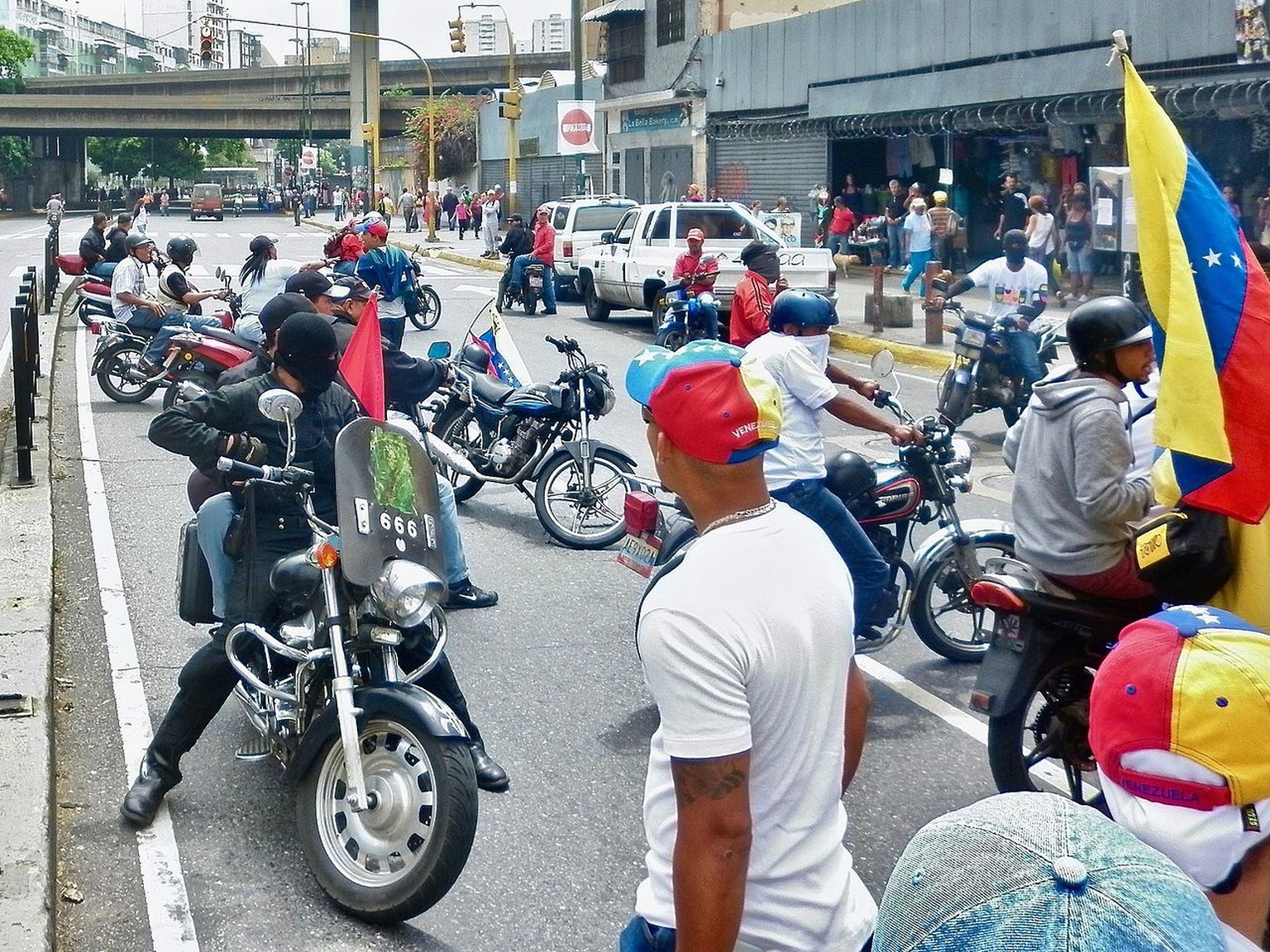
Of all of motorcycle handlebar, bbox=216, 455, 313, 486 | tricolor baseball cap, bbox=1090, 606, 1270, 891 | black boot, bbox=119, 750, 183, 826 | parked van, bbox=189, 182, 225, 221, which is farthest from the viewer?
parked van, bbox=189, 182, 225, 221

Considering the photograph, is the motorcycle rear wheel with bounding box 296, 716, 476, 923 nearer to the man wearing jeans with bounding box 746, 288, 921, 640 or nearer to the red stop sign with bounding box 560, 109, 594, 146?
the man wearing jeans with bounding box 746, 288, 921, 640

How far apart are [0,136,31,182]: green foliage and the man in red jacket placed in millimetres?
85656

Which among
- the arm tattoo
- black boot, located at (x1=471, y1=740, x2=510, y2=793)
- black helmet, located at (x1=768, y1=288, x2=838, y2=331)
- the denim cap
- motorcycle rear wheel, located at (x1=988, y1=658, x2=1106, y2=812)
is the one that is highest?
black helmet, located at (x1=768, y1=288, x2=838, y2=331)

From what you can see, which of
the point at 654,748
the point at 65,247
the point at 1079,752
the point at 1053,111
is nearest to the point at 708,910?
the point at 654,748

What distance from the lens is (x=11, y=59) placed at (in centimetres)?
9975

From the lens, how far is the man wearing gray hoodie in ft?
15.1

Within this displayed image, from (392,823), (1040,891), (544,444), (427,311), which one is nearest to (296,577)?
(392,823)

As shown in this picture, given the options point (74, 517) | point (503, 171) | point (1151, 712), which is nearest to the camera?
point (1151, 712)

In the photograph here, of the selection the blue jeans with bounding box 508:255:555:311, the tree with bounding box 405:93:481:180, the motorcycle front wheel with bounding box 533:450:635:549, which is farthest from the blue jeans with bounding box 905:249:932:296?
the tree with bounding box 405:93:481:180

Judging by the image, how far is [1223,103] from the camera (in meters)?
20.9

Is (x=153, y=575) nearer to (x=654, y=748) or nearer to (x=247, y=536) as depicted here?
(x=247, y=536)

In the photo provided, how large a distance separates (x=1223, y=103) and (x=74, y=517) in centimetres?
1681

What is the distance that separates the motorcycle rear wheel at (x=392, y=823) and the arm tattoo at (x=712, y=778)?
76.0 inches

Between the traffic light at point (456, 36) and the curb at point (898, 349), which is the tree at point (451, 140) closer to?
the traffic light at point (456, 36)
